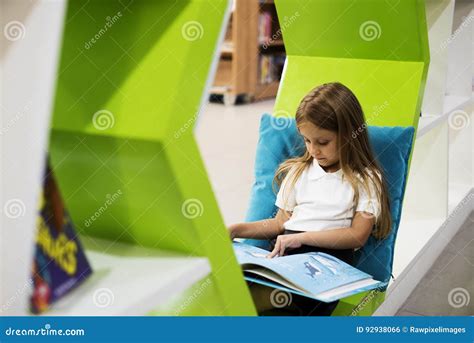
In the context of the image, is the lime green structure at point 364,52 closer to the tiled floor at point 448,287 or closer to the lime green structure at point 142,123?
the tiled floor at point 448,287

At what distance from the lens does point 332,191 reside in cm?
157

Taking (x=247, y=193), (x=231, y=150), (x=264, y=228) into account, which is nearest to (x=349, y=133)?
(x=264, y=228)

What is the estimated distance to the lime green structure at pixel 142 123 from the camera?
766mm

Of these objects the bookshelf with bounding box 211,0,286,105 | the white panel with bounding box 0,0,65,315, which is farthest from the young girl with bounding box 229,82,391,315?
the bookshelf with bounding box 211,0,286,105

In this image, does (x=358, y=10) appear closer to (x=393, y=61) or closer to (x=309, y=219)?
(x=393, y=61)

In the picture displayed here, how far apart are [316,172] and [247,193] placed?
147cm

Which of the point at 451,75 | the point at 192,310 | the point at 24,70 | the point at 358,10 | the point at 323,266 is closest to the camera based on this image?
the point at 24,70

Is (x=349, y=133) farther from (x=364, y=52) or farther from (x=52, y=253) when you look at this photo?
(x=52, y=253)

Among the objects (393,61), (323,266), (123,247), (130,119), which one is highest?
(393,61)

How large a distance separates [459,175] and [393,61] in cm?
129

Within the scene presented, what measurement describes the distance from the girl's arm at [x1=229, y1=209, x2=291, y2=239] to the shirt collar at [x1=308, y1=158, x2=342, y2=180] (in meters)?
0.11

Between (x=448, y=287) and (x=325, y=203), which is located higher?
(x=325, y=203)

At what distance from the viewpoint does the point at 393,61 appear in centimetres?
180
